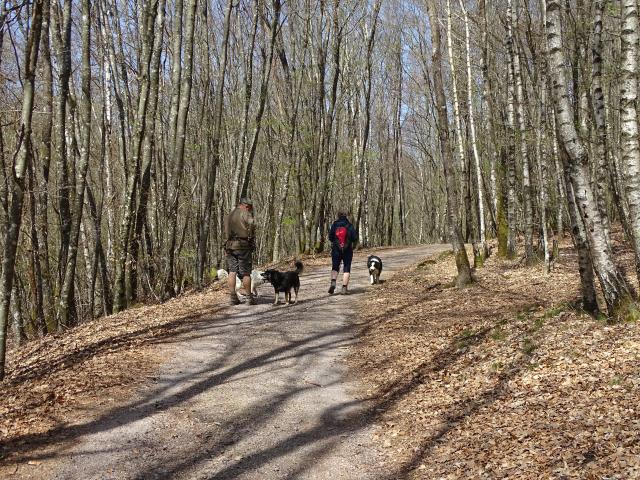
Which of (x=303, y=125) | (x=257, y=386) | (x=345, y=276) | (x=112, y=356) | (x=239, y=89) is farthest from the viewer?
(x=239, y=89)

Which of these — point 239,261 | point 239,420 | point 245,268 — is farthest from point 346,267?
point 239,420

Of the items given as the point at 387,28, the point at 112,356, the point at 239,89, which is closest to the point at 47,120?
the point at 112,356

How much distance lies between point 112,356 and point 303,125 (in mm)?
18181

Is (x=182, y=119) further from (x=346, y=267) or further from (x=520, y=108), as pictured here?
(x=520, y=108)

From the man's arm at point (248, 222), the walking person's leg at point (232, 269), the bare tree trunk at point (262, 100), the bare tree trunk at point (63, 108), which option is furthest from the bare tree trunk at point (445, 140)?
the bare tree trunk at point (63, 108)

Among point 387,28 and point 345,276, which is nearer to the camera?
point 345,276

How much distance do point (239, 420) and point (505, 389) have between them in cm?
293

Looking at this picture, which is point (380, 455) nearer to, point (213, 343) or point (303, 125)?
point (213, 343)

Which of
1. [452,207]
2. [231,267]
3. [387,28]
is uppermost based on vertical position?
[387,28]

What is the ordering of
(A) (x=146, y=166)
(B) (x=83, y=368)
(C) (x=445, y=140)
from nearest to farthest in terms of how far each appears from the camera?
1. (B) (x=83, y=368)
2. (C) (x=445, y=140)
3. (A) (x=146, y=166)

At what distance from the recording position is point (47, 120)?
1284 centimetres

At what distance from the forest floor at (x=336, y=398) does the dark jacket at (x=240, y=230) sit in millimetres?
1508

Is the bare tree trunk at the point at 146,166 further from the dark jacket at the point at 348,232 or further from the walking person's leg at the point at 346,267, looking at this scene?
the walking person's leg at the point at 346,267

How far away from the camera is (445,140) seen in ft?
38.8
